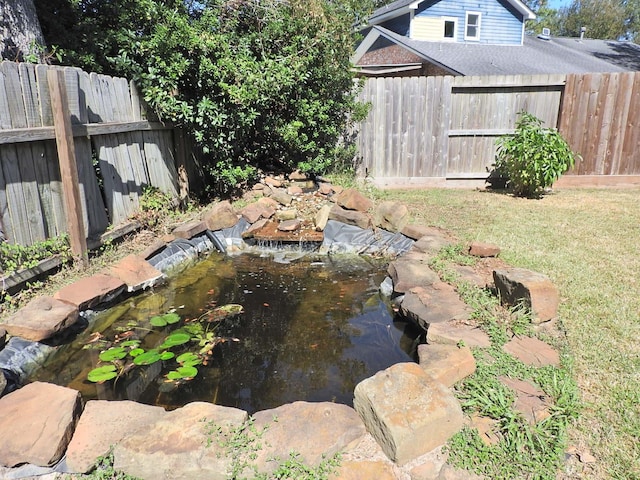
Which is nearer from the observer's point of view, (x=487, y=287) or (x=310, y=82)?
(x=487, y=287)

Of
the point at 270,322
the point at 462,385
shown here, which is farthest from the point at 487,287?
the point at 270,322

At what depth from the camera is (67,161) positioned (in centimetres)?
384

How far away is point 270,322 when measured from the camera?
353cm

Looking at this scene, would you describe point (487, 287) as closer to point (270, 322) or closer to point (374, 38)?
point (270, 322)

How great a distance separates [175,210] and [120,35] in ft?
6.84

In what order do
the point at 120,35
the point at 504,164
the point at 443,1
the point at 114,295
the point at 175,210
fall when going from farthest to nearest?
the point at 443,1 → the point at 504,164 → the point at 175,210 → the point at 120,35 → the point at 114,295

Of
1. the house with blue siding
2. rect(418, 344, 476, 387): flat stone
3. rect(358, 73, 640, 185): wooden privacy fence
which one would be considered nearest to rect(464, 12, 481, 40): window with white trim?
the house with blue siding

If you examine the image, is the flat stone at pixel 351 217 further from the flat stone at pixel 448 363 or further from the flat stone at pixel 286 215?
the flat stone at pixel 448 363

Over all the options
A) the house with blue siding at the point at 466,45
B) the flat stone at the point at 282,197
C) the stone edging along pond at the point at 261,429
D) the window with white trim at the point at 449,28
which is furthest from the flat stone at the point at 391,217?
the window with white trim at the point at 449,28

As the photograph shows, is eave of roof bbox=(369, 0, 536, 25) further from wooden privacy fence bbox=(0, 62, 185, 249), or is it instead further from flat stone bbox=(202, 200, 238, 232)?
flat stone bbox=(202, 200, 238, 232)

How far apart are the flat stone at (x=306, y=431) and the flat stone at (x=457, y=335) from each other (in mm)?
835

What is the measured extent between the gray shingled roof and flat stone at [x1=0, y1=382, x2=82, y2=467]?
11.4m

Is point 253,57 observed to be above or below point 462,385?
above

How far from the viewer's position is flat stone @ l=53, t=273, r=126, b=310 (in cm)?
339
